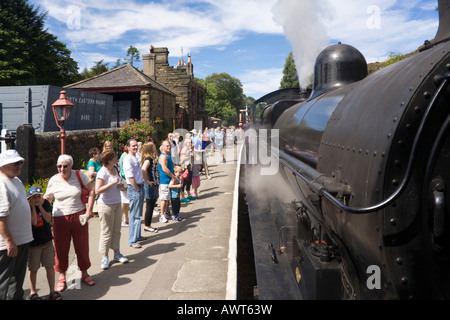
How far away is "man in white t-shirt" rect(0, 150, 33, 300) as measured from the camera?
3008 millimetres

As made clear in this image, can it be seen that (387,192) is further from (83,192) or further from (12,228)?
(83,192)

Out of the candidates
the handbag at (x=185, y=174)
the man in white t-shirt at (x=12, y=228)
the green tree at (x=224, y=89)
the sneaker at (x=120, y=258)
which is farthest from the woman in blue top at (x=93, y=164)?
the green tree at (x=224, y=89)

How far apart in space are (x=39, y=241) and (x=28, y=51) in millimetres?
29220

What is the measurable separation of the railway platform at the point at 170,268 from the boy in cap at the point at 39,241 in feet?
0.79

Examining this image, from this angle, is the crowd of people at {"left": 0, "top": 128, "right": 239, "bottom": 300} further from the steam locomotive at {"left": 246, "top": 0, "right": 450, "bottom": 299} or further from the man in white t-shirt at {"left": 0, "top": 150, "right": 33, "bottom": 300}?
the steam locomotive at {"left": 246, "top": 0, "right": 450, "bottom": 299}

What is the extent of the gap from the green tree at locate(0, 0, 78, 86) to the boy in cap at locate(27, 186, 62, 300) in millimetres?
25369

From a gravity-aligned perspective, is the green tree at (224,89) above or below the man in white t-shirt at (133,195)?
above

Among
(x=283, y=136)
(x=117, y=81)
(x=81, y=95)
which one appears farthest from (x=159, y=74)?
(x=283, y=136)

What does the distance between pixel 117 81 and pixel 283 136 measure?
16329 millimetres

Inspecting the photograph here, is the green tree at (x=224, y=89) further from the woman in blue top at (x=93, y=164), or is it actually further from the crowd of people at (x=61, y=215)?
the crowd of people at (x=61, y=215)

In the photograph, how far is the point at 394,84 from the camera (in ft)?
6.45

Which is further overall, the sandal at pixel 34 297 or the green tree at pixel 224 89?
the green tree at pixel 224 89

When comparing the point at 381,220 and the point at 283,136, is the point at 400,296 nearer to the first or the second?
the point at 381,220

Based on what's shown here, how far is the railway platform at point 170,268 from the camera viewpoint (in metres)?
3.93
